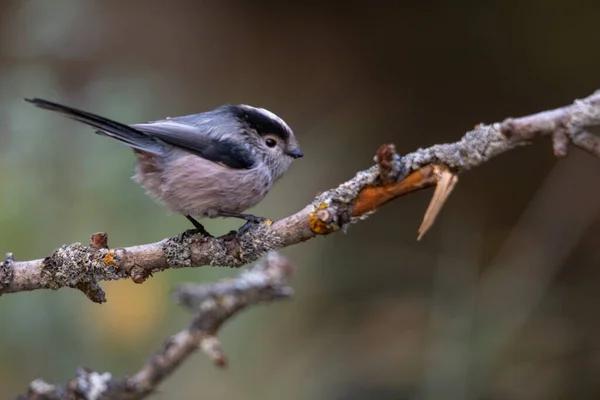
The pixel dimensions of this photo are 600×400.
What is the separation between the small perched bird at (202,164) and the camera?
4.62ft

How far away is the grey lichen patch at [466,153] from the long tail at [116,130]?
572 mm

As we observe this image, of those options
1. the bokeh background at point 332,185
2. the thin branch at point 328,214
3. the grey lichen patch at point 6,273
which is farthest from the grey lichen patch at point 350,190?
the bokeh background at point 332,185

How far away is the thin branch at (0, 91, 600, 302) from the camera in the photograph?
90 centimetres

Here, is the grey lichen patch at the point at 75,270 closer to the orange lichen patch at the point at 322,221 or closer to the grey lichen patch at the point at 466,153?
the orange lichen patch at the point at 322,221

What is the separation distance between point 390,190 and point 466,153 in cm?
13

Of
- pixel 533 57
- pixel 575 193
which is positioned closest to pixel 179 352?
pixel 575 193

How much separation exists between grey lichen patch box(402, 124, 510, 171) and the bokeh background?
131 cm

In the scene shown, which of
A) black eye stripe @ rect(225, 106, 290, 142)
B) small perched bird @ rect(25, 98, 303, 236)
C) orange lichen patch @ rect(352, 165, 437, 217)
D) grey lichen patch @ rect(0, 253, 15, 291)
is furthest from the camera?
black eye stripe @ rect(225, 106, 290, 142)

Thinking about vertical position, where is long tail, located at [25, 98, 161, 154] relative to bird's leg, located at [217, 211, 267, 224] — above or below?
above

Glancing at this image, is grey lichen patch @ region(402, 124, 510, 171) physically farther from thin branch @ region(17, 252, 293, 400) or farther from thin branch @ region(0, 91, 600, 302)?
thin branch @ region(17, 252, 293, 400)

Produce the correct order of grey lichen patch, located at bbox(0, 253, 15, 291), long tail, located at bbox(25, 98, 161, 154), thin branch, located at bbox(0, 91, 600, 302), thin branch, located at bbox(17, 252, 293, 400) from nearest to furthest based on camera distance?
thin branch, located at bbox(17, 252, 293, 400) < thin branch, located at bbox(0, 91, 600, 302) < long tail, located at bbox(25, 98, 161, 154) < grey lichen patch, located at bbox(0, 253, 15, 291)

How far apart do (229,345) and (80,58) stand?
139cm

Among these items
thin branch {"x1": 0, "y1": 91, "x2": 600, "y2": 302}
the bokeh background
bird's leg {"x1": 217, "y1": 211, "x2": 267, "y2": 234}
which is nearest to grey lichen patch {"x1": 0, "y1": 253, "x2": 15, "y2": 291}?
thin branch {"x1": 0, "y1": 91, "x2": 600, "y2": 302}

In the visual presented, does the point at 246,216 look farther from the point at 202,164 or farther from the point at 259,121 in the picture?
the point at 259,121
